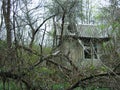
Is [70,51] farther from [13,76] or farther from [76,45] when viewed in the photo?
[76,45]

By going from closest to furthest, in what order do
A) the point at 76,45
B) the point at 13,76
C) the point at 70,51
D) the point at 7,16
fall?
the point at 13,76
the point at 7,16
the point at 70,51
the point at 76,45

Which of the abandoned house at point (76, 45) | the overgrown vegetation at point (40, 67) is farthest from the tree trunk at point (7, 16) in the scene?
the abandoned house at point (76, 45)

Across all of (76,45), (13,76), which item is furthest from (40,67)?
(76,45)

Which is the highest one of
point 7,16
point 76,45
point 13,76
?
point 7,16

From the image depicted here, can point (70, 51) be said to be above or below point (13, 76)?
above

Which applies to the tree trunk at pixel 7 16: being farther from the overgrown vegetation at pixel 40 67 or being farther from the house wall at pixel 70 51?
the house wall at pixel 70 51

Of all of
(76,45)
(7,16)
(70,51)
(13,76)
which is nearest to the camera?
(13,76)

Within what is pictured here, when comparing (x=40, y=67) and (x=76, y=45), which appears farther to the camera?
(x=76, y=45)

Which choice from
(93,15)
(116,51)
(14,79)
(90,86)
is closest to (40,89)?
(14,79)

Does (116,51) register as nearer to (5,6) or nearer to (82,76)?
(82,76)

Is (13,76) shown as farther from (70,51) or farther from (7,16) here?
(70,51)

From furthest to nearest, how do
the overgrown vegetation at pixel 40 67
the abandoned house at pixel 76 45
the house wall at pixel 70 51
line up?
the abandoned house at pixel 76 45 → the house wall at pixel 70 51 → the overgrown vegetation at pixel 40 67

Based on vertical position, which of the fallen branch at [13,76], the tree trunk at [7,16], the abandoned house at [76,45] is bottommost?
the fallen branch at [13,76]

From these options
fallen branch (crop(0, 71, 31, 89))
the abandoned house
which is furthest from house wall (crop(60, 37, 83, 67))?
fallen branch (crop(0, 71, 31, 89))
